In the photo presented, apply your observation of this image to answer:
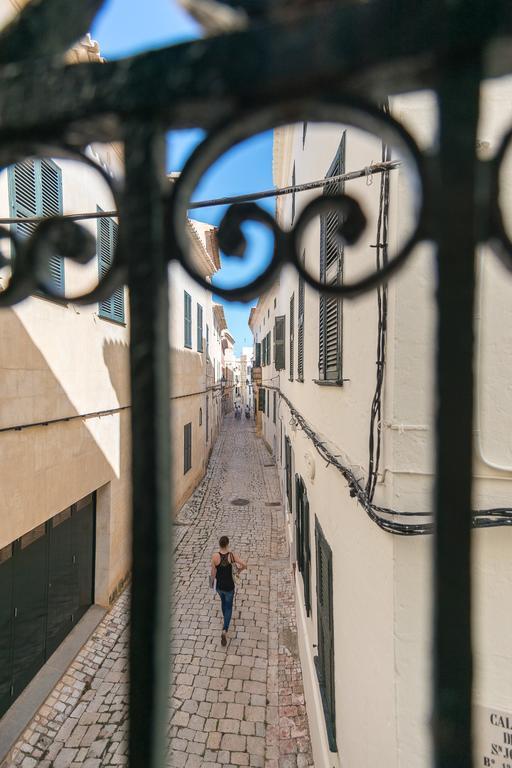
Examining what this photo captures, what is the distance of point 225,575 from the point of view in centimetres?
611

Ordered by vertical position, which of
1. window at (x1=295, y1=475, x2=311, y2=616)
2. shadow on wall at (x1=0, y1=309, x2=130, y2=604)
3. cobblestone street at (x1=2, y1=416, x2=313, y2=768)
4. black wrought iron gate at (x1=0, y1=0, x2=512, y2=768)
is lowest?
cobblestone street at (x1=2, y1=416, x2=313, y2=768)

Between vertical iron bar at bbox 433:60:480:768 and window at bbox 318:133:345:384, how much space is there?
2810mm

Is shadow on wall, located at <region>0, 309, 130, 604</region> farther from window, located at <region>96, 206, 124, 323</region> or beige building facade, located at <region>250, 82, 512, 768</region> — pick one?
beige building facade, located at <region>250, 82, 512, 768</region>

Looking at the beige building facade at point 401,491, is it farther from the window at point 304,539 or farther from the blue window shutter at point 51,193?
the blue window shutter at point 51,193

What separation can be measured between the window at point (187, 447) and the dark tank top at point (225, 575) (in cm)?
599

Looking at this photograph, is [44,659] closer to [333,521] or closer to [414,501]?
[333,521]

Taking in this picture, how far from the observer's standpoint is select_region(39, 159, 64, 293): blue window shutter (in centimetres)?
496

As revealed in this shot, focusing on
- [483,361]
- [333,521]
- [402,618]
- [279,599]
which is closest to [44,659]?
[279,599]

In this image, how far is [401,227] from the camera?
2.28m

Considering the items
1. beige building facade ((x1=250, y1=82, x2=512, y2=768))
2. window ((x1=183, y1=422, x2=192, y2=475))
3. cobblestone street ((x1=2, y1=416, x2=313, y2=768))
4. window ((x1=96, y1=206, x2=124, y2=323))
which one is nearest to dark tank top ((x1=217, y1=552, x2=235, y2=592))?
cobblestone street ((x1=2, y1=416, x2=313, y2=768))

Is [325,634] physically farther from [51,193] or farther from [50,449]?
[51,193]

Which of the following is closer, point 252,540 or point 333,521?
point 333,521

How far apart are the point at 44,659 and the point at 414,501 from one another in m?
5.83

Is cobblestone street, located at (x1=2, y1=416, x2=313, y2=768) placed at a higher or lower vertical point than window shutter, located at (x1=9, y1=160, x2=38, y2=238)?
lower
